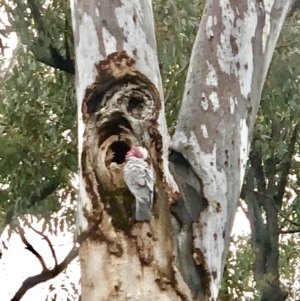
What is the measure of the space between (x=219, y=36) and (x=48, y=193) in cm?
216

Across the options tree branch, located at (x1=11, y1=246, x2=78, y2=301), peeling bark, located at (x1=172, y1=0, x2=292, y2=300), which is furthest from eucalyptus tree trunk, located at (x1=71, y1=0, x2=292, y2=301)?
tree branch, located at (x1=11, y1=246, x2=78, y2=301)

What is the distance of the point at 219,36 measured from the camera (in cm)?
184

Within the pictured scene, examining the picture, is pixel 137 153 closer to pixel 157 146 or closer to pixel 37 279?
pixel 157 146

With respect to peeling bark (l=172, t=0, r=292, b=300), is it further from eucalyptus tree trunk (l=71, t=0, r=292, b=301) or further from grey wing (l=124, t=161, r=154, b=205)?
grey wing (l=124, t=161, r=154, b=205)

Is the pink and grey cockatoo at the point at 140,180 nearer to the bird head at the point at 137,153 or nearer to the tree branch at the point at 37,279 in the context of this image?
the bird head at the point at 137,153

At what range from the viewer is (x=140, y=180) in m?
1.39

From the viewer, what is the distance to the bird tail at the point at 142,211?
1410 millimetres

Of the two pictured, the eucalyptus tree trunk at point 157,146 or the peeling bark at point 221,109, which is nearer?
the eucalyptus tree trunk at point 157,146

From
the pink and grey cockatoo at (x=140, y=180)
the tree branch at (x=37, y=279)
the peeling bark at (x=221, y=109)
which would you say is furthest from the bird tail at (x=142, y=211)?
the tree branch at (x=37, y=279)

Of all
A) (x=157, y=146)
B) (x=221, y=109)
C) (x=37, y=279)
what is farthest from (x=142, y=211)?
(x=37, y=279)

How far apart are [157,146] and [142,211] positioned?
0.59 ft

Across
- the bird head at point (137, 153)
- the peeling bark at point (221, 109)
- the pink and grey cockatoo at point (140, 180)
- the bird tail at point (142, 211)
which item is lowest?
the bird tail at point (142, 211)

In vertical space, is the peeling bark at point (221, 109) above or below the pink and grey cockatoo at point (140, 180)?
above

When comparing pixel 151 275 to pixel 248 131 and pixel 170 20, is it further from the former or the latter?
pixel 170 20
